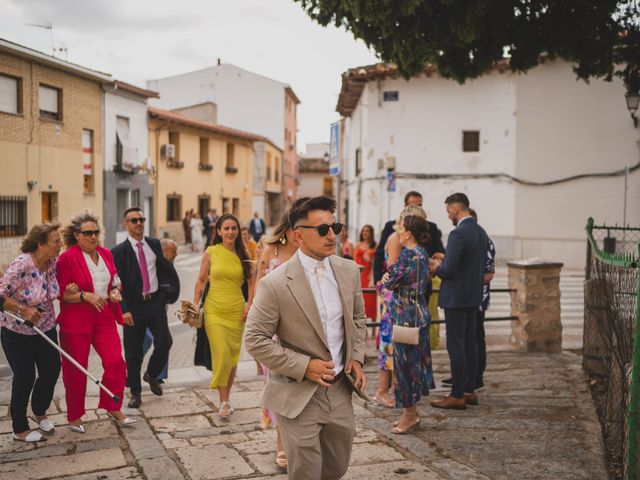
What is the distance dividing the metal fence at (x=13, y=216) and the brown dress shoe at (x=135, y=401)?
1655 cm

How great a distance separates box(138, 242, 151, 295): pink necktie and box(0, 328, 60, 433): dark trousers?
111 cm

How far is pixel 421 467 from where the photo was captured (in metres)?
4.60

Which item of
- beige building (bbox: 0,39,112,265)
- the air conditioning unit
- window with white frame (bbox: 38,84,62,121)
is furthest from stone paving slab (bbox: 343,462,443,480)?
the air conditioning unit

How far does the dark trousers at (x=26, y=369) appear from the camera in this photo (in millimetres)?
5254

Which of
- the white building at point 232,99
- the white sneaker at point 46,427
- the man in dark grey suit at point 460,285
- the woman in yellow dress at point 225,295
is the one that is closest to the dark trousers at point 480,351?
the man in dark grey suit at point 460,285

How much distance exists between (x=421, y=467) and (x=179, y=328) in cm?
730

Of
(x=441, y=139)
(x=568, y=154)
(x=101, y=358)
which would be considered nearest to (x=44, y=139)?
(x=441, y=139)

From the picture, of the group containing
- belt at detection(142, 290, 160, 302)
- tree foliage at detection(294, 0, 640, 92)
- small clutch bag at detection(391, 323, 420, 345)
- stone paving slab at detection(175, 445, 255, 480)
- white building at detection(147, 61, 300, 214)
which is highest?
white building at detection(147, 61, 300, 214)

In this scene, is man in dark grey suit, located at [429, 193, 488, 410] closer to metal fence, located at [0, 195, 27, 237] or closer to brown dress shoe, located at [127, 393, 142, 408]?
brown dress shoe, located at [127, 393, 142, 408]

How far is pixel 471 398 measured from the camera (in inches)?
241

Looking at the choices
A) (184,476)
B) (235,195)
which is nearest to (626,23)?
(184,476)

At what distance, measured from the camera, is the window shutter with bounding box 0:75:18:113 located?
20.9 m

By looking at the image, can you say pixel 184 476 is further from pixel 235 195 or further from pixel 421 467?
pixel 235 195

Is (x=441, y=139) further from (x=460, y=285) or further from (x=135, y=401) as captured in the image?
(x=135, y=401)
